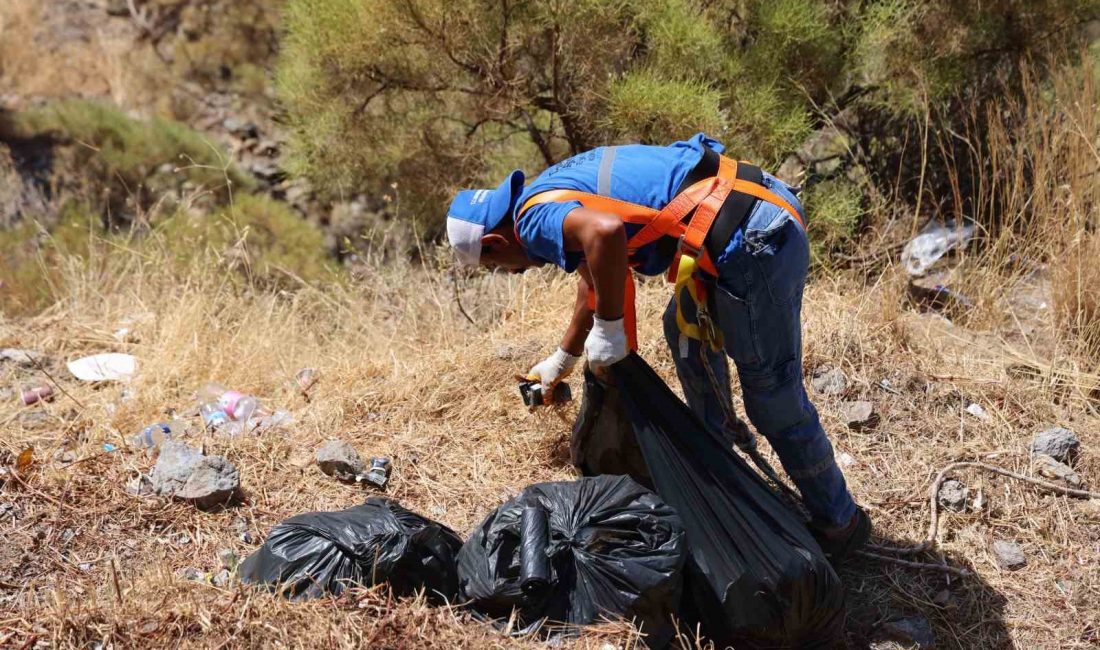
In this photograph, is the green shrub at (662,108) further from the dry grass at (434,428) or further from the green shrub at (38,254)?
the green shrub at (38,254)

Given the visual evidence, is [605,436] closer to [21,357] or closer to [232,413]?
[232,413]

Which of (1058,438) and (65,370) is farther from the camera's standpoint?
(65,370)

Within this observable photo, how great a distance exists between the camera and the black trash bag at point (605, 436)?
2.84m

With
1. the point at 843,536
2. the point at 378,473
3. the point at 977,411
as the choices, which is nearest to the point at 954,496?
the point at 977,411

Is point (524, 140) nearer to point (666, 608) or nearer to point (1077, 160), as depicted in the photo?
point (1077, 160)

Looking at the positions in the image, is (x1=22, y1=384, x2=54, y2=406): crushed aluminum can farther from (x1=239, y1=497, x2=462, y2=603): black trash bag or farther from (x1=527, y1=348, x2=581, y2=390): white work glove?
(x1=527, y1=348, x2=581, y2=390): white work glove

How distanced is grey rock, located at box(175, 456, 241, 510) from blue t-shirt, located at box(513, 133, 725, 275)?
4.25ft

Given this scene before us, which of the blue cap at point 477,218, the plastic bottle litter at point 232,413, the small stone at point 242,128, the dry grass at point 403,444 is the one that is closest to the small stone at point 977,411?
the dry grass at point 403,444

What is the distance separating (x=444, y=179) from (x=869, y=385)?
9.23ft

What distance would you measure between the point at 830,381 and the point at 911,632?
1159 millimetres

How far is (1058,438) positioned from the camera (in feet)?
11.1

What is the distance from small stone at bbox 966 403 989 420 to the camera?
139 inches

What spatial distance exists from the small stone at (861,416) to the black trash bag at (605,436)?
Answer: 41.4 inches

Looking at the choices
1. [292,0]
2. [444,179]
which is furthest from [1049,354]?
[292,0]
